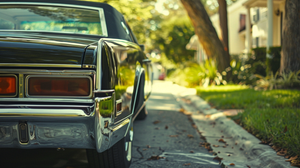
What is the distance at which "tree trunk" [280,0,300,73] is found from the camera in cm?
854

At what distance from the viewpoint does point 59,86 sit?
2447mm

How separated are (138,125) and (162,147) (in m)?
1.57

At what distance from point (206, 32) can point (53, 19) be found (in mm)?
9142

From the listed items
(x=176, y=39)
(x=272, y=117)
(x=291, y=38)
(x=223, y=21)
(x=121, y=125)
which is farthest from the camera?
(x=176, y=39)

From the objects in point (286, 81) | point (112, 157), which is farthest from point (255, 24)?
point (112, 157)

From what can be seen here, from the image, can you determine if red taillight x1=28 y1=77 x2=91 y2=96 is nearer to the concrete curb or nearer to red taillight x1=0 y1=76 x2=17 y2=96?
red taillight x1=0 y1=76 x2=17 y2=96

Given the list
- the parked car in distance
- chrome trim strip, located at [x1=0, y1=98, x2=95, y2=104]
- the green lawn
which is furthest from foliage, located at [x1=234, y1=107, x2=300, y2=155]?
chrome trim strip, located at [x1=0, y1=98, x2=95, y2=104]

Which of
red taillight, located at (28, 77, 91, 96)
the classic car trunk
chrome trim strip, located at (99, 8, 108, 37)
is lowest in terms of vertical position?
red taillight, located at (28, 77, 91, 96)

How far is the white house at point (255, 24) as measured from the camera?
13.9 meters

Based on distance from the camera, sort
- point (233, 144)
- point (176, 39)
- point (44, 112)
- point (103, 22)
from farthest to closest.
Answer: point (176, 39), point (233, 144), point (103, 22), point (44, 112)

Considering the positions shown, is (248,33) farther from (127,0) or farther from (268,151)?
(268,151)

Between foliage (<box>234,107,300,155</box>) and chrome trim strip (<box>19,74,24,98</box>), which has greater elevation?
chrome trim strip (<box>19,74,24,98</box>)

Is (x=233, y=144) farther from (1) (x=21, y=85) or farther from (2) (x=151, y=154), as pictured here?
(1) (x=21, y=85)

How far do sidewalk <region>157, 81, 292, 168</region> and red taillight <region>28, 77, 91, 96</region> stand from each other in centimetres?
190
